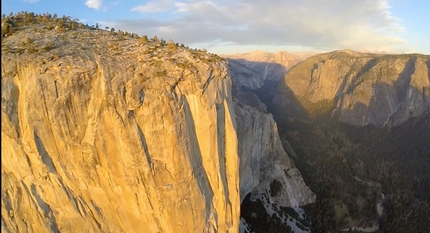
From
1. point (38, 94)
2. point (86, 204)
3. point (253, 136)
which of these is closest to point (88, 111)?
point (38, 94)

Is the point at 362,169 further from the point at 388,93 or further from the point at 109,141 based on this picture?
the point at 109,141

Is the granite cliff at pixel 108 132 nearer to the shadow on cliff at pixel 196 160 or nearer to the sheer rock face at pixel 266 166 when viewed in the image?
the shadow on cliff at pixel 196 160

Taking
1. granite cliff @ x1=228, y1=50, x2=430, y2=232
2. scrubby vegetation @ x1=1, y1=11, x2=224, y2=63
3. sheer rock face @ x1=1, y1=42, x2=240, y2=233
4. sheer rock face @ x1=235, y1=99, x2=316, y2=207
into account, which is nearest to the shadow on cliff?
sheer rock face @ x1=1, y1=42, x2=240, y2=233

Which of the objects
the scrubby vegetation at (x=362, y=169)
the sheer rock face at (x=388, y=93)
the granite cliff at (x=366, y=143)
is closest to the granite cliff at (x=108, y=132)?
the granite cliff at (x=366, y=143)

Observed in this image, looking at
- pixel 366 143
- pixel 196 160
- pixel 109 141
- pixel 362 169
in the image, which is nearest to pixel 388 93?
pixel 366 143

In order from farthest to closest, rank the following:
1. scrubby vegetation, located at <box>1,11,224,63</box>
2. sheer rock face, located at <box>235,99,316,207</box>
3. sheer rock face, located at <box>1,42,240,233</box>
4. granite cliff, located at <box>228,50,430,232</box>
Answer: granite cliff, located at <box>228,50,430,232</box>
sheer rock face, located at <box>235,99,316,207</box>
scrubby vegetation, located at <box>1,11,224,63</box>
sheer rock face, located at <box>1,42,240,233</box>

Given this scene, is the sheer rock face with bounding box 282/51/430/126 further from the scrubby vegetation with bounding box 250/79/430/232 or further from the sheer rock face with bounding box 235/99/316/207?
the sheer rock face with bounding box 235/99/316/207

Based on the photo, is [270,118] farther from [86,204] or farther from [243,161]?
[86,204]
